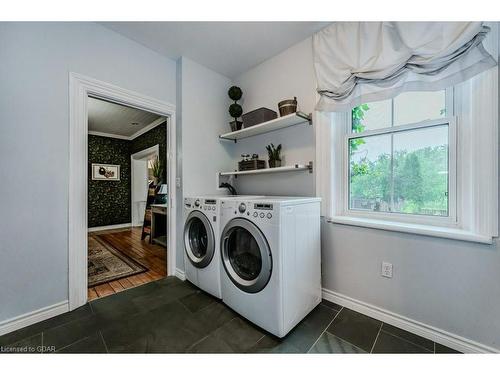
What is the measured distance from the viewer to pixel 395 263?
4.79ft

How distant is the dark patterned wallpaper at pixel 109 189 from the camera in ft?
15.0

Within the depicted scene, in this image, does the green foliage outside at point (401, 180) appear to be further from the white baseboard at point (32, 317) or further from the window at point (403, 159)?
the white baseboard at point (32, 317)

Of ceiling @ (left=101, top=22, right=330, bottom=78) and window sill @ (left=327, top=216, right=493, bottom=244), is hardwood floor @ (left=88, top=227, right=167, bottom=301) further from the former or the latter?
ceiling @ (left=101, top=22, right=330, bottom=78)

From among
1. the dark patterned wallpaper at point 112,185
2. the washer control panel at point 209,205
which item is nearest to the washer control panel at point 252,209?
the washer control panel at point 209,205

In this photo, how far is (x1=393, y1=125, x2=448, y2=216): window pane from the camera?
1.37m

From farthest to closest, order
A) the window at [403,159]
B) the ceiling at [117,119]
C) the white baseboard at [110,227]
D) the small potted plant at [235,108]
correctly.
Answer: the white baseboard at [110,227]
the ceiling at [117,119]
the small potted plant at [235,108]
the window at [403,159]

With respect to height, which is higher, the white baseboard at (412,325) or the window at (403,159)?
the window at (403,159)

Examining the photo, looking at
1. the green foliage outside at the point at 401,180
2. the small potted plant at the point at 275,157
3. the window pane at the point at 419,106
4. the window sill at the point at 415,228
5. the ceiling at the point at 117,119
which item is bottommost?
the window sill at the point at 415,228

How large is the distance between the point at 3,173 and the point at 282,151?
214 cm

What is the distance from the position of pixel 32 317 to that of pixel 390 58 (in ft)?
10.2

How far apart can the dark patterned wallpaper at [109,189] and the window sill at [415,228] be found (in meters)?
5.03

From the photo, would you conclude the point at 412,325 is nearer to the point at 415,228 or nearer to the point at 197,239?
the point at 415,228
